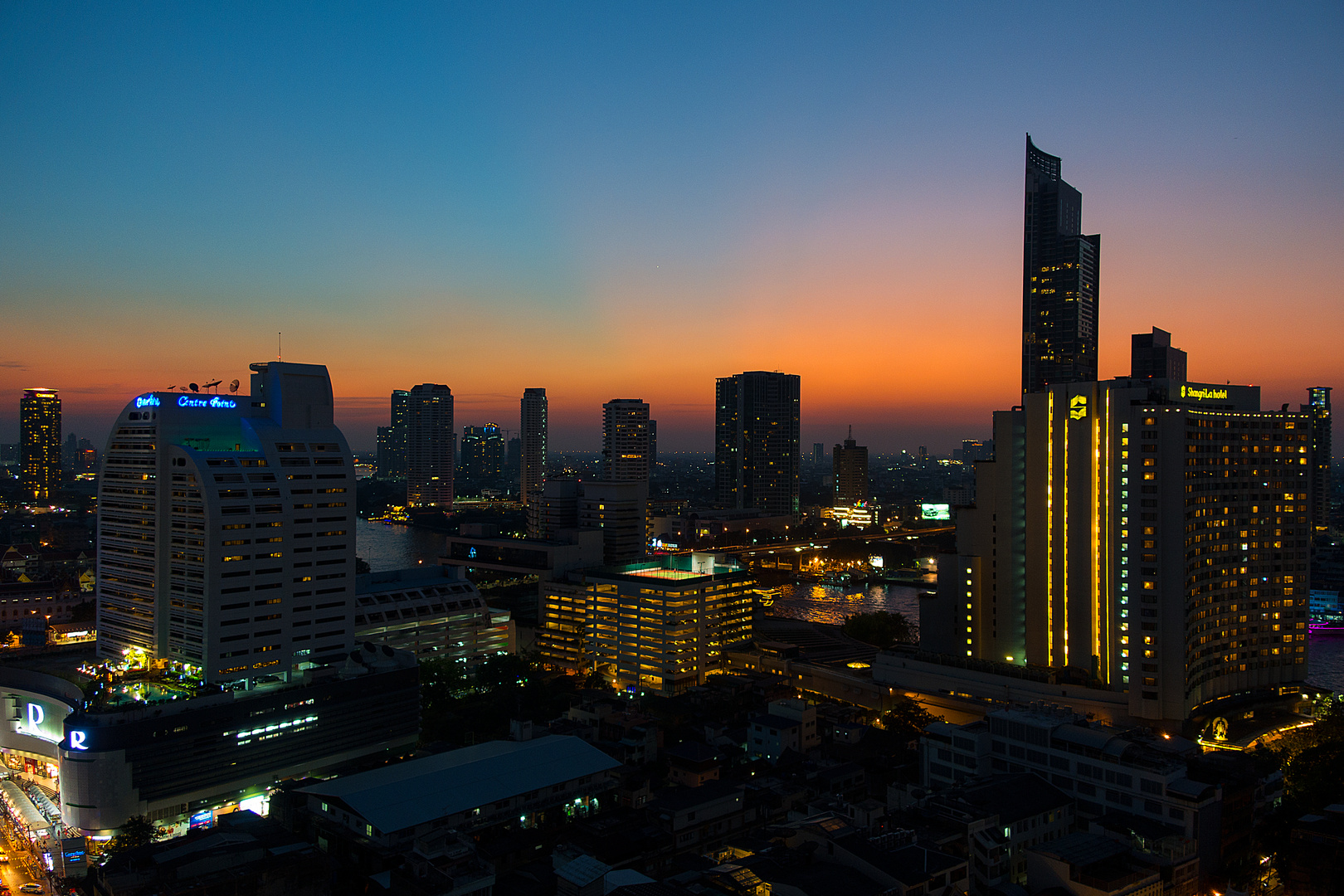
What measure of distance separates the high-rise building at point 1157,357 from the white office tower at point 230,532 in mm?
26793

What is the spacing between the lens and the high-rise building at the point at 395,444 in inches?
5694

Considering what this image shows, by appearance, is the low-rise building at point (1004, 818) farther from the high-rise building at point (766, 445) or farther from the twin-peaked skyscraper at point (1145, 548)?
the high-rise building at point (766, 445)

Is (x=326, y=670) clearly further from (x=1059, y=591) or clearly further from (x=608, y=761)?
(x=1059, y=591)

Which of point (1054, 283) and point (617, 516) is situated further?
point (1054, 283)

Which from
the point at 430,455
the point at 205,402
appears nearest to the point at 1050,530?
the point at 205,402

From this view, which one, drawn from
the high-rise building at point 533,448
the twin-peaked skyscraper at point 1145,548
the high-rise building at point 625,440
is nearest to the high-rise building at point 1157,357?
the twin-peaked skyscraper at point 1145,548

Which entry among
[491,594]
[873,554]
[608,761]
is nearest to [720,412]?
[873,554]

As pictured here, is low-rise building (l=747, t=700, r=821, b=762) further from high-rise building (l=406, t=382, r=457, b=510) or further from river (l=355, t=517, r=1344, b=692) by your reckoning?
high-rise building (l=406, t=382, r=457, b=510)

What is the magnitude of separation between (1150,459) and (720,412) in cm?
8027

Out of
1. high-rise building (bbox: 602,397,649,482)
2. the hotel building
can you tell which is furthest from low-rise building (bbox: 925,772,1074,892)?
high-rise building (bbox: 602,397,649,482)

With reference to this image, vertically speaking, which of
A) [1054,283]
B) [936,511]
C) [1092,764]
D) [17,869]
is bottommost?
[17,869]

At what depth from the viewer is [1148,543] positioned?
73.4 feet

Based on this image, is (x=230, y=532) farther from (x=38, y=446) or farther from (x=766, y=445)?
(x=38, y=446)

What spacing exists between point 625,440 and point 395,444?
3203 inches
